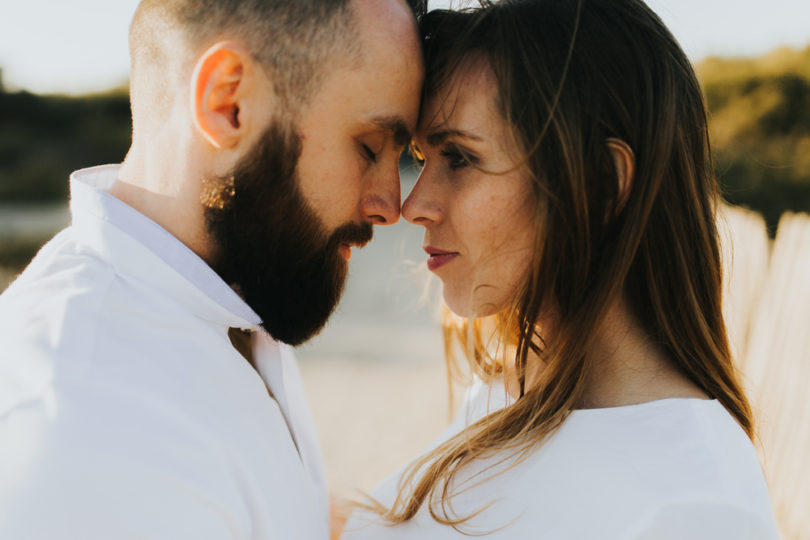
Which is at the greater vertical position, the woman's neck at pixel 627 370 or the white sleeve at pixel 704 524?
the woman's neck at pixel 627 370

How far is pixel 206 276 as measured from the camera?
181 centimetres

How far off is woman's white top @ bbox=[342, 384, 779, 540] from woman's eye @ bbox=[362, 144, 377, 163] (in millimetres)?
964

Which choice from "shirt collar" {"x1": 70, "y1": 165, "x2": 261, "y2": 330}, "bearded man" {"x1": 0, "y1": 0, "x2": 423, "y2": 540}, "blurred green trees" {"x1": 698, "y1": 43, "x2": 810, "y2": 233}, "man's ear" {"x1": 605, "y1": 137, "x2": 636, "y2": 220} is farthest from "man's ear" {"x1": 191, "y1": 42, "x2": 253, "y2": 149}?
"blurred green trees" {"x1": 698, "y1": 43, "x2": 810, "y2": 233}

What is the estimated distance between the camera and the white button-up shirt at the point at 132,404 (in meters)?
1.33

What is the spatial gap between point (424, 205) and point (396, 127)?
25 cm

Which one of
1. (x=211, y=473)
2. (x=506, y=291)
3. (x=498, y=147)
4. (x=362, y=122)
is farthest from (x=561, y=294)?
(x=211, y=473)

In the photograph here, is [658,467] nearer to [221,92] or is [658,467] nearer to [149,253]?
[149,253]

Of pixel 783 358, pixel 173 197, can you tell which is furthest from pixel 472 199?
pixel 783 358

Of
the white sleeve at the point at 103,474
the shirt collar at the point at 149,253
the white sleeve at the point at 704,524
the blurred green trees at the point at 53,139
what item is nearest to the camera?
the white sleeve at the point at 103,474

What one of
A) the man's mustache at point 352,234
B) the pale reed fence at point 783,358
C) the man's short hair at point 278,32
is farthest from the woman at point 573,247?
the pale reed fence at point 783,358

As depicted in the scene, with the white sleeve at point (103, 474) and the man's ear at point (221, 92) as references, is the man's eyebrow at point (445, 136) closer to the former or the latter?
the man's ear at point (221, 92)

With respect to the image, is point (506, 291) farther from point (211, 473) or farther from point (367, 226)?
point (211, 473)

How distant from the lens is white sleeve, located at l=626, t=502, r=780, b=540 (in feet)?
4.78

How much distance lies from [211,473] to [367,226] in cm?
94
